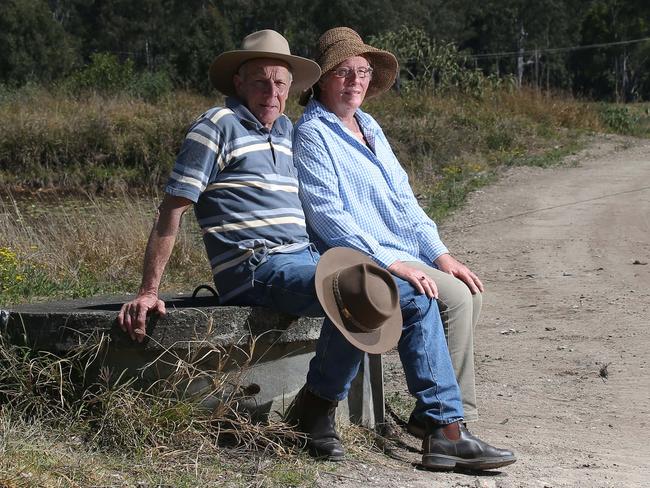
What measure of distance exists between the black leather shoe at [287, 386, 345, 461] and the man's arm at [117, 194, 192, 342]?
68cm

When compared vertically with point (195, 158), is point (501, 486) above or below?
below

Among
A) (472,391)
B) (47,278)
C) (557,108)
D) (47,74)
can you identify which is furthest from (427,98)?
(47,74)

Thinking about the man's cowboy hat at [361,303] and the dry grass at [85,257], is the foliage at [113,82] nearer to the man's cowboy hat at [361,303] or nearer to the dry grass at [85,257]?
the dry grass at [85,257]

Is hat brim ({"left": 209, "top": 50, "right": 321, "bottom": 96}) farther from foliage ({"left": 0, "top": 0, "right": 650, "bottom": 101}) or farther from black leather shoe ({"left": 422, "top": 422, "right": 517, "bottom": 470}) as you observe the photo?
foliage ({"left": 0, "top": 0, "right": 650, "bottom": 101})

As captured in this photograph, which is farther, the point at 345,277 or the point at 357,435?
the point at 357,435

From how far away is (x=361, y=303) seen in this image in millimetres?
4102

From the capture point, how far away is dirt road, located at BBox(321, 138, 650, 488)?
4508 millimetres

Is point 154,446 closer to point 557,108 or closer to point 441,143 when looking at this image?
point 441,143

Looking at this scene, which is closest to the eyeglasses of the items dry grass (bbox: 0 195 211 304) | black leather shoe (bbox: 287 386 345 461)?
black leather shoe (bbox: 287 386 345 461)

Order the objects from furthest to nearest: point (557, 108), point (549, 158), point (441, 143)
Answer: point (557, 108)
point (441, 143)
point (549, 158)

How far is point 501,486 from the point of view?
4.18m

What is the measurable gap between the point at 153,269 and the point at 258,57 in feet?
3.40

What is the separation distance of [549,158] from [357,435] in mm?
12199

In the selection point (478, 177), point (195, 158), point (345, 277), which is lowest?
point (478, 177)
